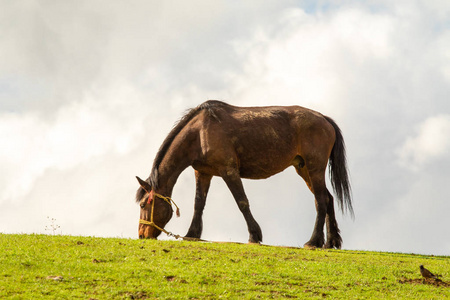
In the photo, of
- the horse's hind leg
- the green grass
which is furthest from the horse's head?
the horse's hind leg

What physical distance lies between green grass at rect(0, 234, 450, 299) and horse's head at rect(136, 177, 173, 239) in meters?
1.96

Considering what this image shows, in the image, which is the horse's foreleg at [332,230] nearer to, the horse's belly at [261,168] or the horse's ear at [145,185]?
the horse's belly at [261,168]

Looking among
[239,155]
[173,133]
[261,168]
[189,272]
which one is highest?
[173,133]

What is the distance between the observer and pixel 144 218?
16.5 meters

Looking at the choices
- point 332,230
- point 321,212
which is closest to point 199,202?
point 321,212

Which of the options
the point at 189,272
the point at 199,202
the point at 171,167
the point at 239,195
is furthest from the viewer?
the point at 199,202

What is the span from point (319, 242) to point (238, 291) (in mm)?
6593

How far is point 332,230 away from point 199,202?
13.5 ft

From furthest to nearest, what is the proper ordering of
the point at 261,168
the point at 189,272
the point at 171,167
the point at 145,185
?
1. the point at 261,168
2. the point at 171,167
3. the point at 145,185
4. the point at 189,272

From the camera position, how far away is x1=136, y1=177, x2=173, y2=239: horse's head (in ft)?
53.5

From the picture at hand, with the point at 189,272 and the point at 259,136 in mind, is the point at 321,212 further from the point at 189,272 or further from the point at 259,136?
the point at 189,272

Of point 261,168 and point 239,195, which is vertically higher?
point 261,168

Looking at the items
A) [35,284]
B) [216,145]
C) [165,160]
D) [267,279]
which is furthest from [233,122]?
[35,284]

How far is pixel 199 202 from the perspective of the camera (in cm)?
1734
